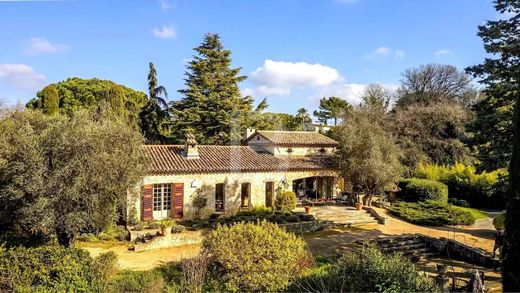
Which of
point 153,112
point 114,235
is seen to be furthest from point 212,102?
point 114,235

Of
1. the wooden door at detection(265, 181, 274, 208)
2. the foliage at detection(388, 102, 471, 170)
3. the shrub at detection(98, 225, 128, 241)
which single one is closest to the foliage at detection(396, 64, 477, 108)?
the foliage at detection(388, 102, 471, 170)

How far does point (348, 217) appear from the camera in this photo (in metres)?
22.8

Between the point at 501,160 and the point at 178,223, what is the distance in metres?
15.2

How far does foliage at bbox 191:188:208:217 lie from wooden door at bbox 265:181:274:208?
4640 mm

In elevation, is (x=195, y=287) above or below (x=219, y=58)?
below

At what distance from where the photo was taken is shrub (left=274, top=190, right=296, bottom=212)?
22.7 m

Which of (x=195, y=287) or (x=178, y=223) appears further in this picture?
(x=178, y=223)

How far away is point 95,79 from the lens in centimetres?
4425

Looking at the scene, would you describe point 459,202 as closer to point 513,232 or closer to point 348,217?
point 348,217

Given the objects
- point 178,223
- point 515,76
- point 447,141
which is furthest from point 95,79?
point 515,76

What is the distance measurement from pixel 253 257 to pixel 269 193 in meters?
13.1

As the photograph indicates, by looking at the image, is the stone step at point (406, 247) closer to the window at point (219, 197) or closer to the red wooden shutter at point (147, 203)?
the window at point (219, 197)

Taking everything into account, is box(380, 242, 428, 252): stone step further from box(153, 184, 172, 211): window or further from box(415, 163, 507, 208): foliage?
box(415, 163, 507, 208): foliage

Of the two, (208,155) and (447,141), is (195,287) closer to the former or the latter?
(208,155)
